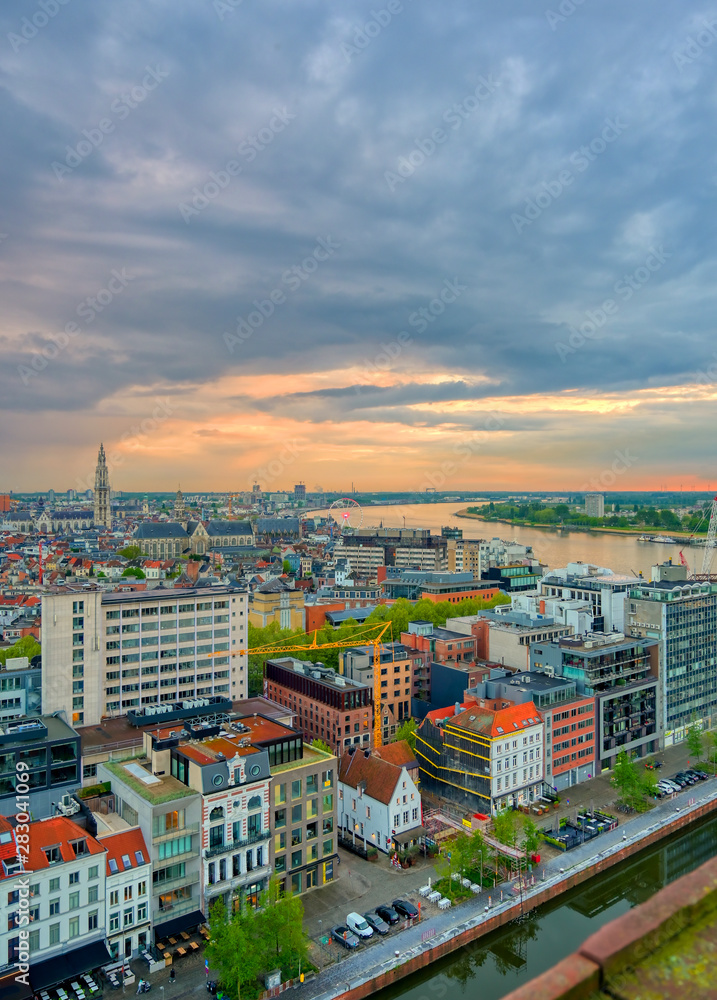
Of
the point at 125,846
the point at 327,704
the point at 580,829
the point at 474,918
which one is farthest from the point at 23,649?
the point at 580,829

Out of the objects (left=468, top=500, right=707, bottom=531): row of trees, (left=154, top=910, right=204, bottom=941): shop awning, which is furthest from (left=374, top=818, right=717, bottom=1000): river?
(left=468, top=500, right=707, bottom=531): row of trees

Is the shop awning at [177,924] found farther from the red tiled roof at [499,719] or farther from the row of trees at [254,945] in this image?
the red tiled roof at [499,719]

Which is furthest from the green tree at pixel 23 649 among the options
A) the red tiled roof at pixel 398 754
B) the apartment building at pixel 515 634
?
the apartment building at pixel 515 634

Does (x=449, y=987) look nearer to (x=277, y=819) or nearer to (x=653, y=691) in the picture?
(x=277, y=819)

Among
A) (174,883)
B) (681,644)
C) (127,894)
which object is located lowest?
(174,883)

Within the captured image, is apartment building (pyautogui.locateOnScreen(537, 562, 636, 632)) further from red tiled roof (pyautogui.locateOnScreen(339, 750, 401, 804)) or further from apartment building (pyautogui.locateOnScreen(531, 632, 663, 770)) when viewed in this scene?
red tiled roof (pyautogui.locateOnScreen(339, 750, 401, 804))

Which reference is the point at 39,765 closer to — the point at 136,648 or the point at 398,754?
the point at 136,648
